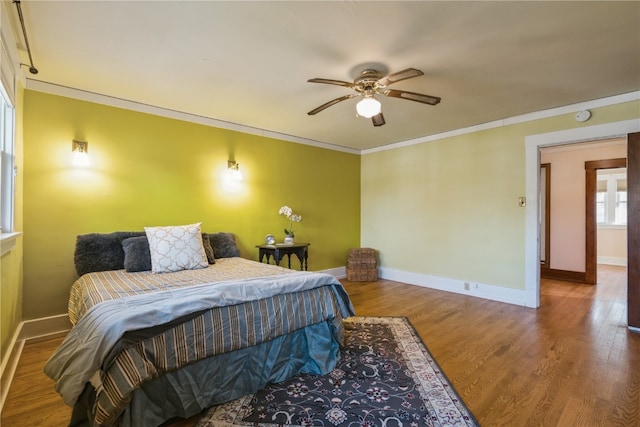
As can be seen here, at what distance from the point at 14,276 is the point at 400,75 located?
138 inches

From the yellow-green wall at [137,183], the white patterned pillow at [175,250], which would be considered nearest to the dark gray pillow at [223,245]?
the yellow-green wall at [137,183]

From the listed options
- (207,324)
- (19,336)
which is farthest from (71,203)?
(207,324)

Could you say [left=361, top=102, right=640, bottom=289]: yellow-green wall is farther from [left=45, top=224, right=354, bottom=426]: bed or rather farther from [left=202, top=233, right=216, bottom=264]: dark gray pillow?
[left=202, top=233, right=216, bottom=264]: dark gray pillow

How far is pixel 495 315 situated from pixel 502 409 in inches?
75.8

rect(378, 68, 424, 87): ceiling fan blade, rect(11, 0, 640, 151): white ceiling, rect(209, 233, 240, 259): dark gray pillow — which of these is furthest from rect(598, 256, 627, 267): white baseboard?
rect(209, 233, 240, 259): dark gray pillow

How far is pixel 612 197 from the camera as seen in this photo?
7.39 m

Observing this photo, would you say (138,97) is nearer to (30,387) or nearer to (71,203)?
(71,203)

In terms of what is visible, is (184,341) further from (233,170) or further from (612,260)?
(612,260)

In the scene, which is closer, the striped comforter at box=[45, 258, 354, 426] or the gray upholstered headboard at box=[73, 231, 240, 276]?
the striped comforter at box=[45, 258, 354, 426]

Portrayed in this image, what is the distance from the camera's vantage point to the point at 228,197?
414cm

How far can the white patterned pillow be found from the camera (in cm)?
288

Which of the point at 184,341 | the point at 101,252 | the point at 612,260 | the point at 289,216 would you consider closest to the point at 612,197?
the point at 612,260

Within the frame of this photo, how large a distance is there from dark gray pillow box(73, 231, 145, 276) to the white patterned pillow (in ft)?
1.32

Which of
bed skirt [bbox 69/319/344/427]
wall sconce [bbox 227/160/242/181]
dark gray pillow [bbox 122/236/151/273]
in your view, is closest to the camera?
bed skirt [bbox 69/319/344/427]
